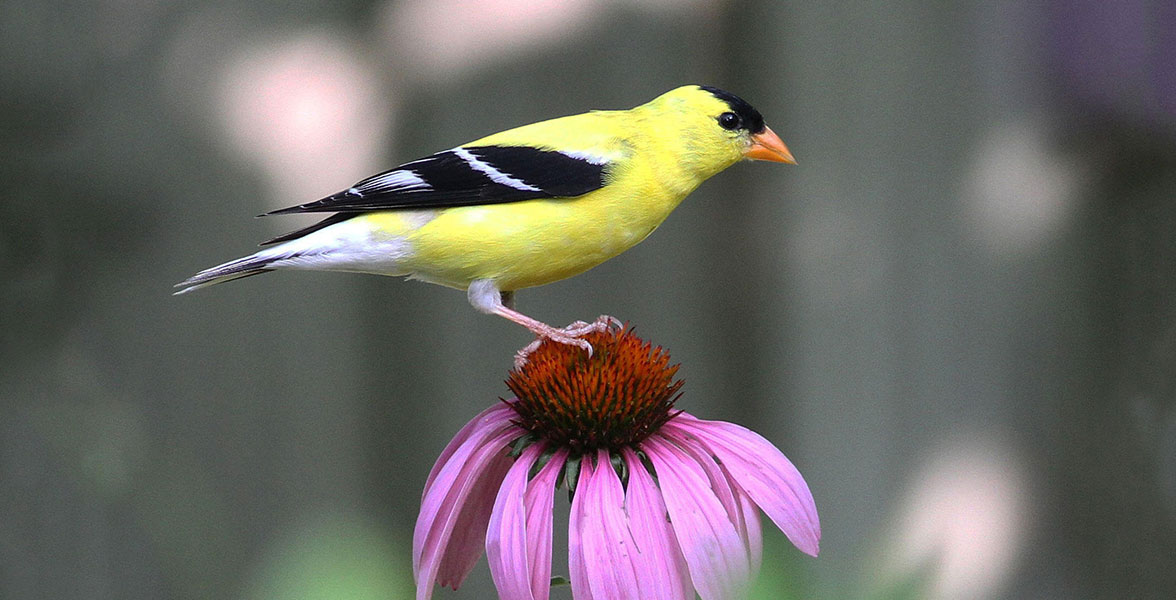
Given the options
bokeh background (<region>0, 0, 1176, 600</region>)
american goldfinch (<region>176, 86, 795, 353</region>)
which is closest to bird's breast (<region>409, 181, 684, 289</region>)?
american goldfinch (<region>176, 86, 795, 353</region>)

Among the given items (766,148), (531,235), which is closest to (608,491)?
(531,235)

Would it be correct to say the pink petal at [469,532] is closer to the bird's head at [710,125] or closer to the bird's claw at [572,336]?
the bird's claw at [572,336]

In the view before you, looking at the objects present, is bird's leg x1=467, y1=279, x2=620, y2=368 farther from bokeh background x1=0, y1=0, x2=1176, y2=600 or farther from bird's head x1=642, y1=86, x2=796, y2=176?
bokeh background x1=0, y1=0, x2=1176, y2=600

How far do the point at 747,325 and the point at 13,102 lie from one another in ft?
3.05

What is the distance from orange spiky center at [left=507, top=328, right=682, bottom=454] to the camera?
48 centimetres

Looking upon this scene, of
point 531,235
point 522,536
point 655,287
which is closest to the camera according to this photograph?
point 522,536

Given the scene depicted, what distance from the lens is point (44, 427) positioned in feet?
3.40

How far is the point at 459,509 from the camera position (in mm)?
465

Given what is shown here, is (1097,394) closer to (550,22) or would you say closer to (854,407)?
(854,407)

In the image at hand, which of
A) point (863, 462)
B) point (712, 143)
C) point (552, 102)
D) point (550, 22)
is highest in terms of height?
point (550, 22)

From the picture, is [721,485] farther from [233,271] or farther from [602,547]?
[233,271]

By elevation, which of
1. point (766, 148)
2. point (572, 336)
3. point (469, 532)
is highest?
point (766, 148)

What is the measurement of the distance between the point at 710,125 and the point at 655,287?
597 millimetres

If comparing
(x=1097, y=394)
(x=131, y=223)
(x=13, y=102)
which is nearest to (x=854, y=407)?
(x=1097, y=394)
